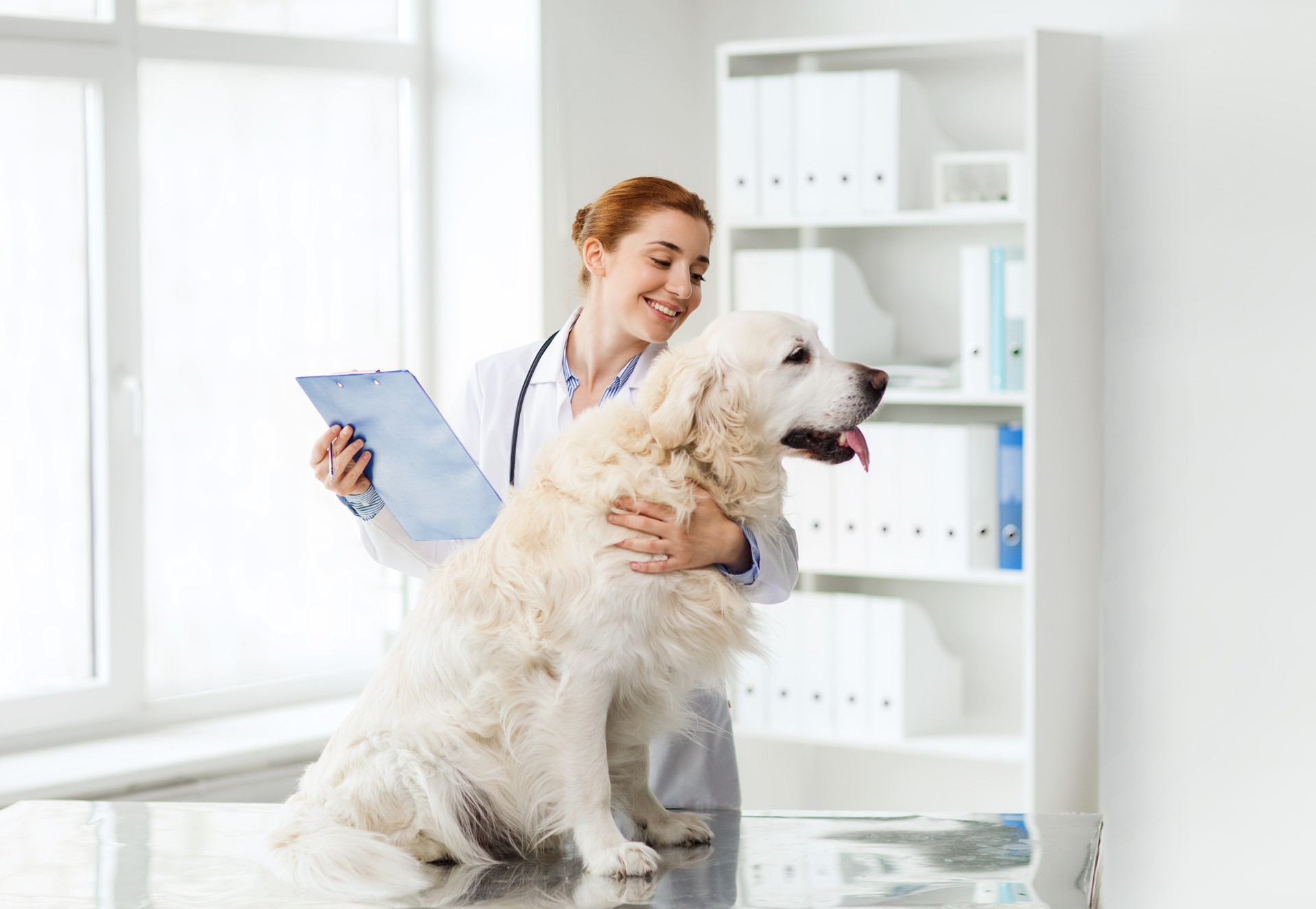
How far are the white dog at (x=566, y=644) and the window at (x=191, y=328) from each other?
2.02 meters

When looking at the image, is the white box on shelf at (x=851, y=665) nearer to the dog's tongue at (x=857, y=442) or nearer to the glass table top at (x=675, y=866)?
the glass table top at (x=675, y=866)

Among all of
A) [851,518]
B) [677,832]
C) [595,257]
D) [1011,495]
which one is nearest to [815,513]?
[851,518]

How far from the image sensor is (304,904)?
1434 mm

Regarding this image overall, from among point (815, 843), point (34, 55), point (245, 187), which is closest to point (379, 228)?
point (245, 187)

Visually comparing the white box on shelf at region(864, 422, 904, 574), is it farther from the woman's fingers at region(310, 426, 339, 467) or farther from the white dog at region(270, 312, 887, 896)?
the woman's fingers at region(310, 426, 339, 467)

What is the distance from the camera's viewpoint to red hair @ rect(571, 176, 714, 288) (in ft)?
6.45

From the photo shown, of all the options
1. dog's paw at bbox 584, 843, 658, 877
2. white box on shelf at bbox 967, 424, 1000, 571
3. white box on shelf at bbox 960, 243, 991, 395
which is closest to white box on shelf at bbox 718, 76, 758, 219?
white box on shelf at bbox 960, 243, 991, 395

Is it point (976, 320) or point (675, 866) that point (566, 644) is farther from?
point (976, 320)

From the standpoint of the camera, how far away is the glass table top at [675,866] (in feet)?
4.80

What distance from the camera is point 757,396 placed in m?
1.57

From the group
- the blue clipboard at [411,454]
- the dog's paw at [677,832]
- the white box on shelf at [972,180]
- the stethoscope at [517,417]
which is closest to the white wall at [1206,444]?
the white box on shelf at [972,180]

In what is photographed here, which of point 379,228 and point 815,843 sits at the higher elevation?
point 379,228

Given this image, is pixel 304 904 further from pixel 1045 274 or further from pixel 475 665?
pixel 1045 274

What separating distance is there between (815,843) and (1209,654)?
1.89 metres
